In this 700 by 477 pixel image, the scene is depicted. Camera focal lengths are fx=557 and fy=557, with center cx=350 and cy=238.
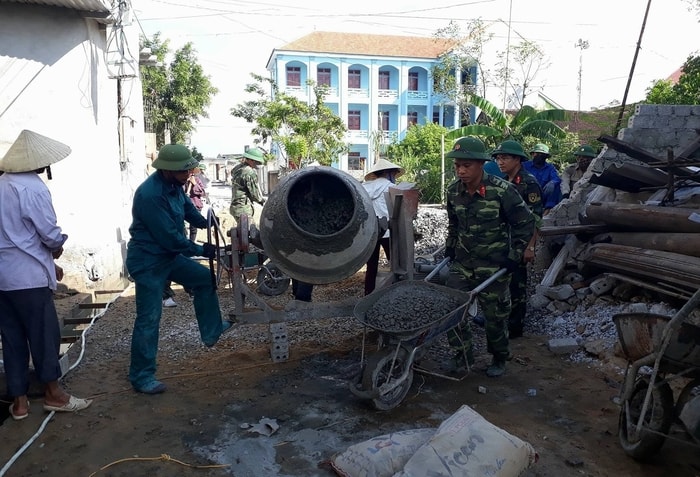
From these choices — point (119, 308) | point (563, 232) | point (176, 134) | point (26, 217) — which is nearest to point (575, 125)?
point (176, 134)

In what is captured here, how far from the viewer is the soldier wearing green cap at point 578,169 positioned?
7430mm

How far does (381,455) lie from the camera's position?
8.25 ft

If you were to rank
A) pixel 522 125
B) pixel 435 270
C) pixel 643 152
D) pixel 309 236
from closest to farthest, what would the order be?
pixel 309 236, pixel 435 270, pixel 643 152, pixel 522 125

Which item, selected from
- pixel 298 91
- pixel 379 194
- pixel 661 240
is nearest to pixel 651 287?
pixel 661 240

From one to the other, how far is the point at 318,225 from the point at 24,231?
1.83 metres

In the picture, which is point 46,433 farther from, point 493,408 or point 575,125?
point 575,125

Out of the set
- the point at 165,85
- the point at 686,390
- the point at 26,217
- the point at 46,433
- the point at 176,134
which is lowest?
the point at 46,433

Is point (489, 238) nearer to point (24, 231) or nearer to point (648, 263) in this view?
point (648, 263)

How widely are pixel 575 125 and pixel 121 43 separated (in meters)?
19.1

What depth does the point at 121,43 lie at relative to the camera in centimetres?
782

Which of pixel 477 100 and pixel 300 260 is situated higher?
pixel 477 100

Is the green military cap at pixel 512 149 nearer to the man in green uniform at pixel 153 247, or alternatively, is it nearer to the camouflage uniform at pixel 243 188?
the man in green uniform at pixel 153 247

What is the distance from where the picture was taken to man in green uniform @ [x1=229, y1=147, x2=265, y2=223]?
23.5ft

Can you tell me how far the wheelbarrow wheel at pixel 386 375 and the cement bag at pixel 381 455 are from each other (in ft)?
2.43
